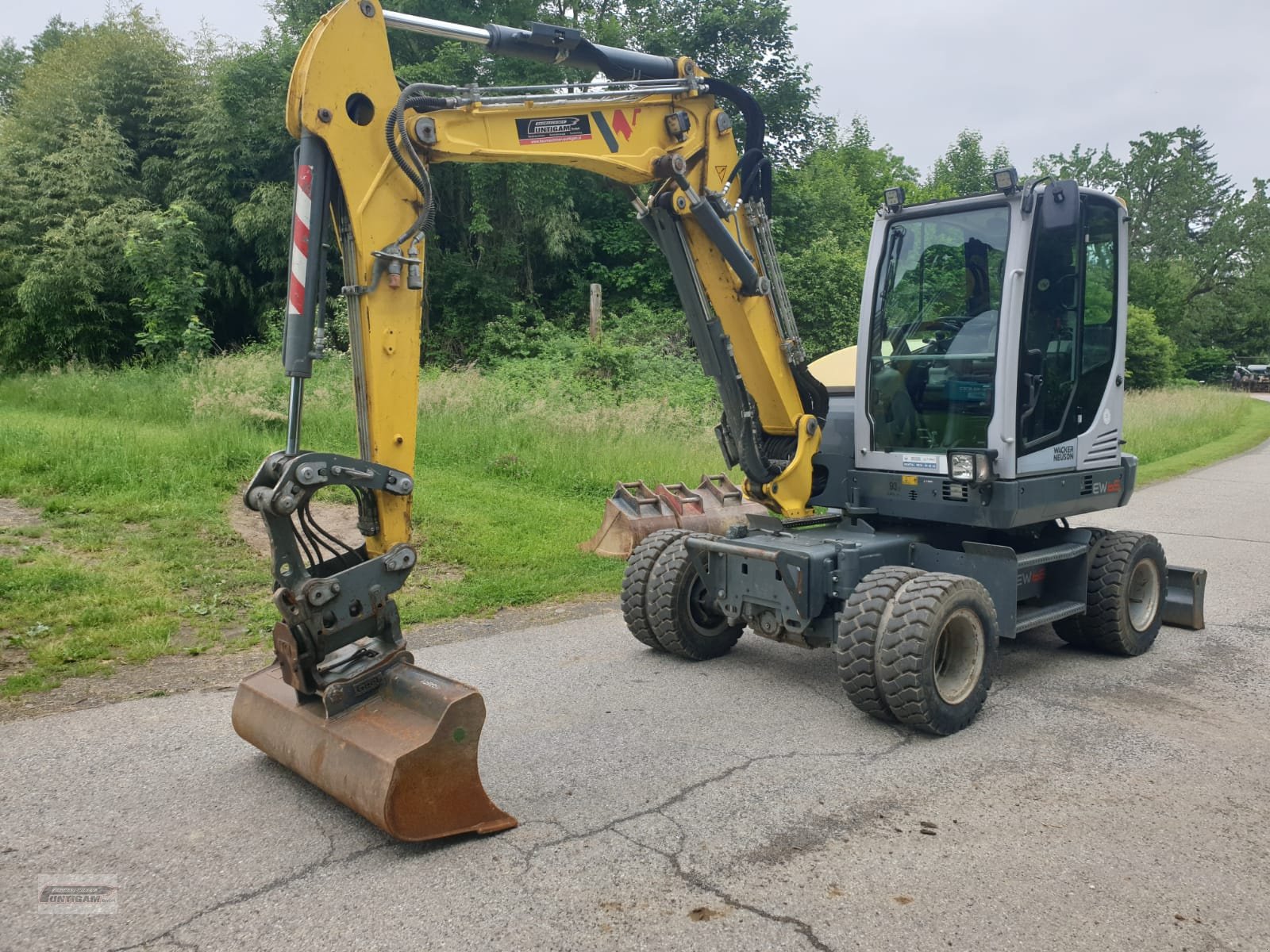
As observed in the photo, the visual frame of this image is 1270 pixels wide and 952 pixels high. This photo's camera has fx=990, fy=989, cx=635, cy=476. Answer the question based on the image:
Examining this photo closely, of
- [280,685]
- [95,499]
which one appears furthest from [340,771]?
[95,499]

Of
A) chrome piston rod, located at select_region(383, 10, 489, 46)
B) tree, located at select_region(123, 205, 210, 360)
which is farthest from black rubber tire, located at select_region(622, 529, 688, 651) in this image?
tree, located at select_region(123, 205, 210, 360)

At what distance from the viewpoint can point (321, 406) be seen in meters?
13.6

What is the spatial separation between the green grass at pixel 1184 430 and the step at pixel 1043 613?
10.1 m

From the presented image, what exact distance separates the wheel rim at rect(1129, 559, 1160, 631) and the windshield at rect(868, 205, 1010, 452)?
1813mm

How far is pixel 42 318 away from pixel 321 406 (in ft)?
41.8

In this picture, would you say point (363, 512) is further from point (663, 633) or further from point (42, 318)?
point (42, 318)

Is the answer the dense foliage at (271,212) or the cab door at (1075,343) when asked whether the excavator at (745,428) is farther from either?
the dense foliage at (271,212)

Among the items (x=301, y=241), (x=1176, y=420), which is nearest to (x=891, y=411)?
(x=301, y=241)

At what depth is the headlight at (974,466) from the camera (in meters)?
5.60

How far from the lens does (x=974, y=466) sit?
562 cm

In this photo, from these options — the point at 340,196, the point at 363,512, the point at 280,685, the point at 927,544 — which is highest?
the point at 340,196

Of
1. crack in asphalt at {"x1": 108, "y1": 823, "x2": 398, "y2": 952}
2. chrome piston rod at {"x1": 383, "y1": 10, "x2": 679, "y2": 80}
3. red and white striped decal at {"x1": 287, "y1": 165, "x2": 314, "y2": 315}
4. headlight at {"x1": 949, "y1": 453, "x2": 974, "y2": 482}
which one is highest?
chrome piston rod at {"x1": 383, "y1": 10, "x2": 679, "y2": 80}

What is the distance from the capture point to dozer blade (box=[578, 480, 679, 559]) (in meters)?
8.92

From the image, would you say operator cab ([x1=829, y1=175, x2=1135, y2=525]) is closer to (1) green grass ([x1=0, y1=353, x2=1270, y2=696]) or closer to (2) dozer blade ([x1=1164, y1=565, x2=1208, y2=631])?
(2) dozer blade ([x1=1164, y1=565, x2=1208, y2=631])
